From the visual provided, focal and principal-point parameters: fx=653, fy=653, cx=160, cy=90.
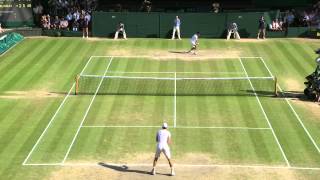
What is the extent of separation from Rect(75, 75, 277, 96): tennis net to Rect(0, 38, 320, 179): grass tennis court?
0.07 m

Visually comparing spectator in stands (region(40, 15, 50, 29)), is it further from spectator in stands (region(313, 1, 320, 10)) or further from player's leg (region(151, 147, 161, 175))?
player's leg (region(151, 147, 161, 175))

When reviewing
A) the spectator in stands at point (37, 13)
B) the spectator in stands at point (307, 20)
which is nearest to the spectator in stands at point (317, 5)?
the spectator in stands at point (307, 20)

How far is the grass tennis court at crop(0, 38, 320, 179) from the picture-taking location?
2902 cm

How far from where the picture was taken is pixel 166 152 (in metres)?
26.9

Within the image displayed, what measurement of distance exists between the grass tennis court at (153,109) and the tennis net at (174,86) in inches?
2.7

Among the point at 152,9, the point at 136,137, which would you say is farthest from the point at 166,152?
the point at 152,9

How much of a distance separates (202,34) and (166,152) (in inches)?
1145

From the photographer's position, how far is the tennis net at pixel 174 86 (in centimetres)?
3947

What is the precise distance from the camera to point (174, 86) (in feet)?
134

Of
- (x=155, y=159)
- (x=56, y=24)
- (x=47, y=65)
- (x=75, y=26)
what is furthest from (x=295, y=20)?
(x=155, y=159)

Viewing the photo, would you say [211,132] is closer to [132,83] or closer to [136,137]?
[136,137]

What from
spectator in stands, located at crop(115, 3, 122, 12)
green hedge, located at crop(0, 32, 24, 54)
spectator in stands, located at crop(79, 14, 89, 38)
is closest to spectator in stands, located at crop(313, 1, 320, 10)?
spectator in stands, located at crop(115, 3, 122, 12)

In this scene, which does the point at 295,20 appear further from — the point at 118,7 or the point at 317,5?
the point at 118,7

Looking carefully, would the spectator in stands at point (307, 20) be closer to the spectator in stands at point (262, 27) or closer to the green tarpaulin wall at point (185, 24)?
the green tarpaulin wall at point (185, 24)
